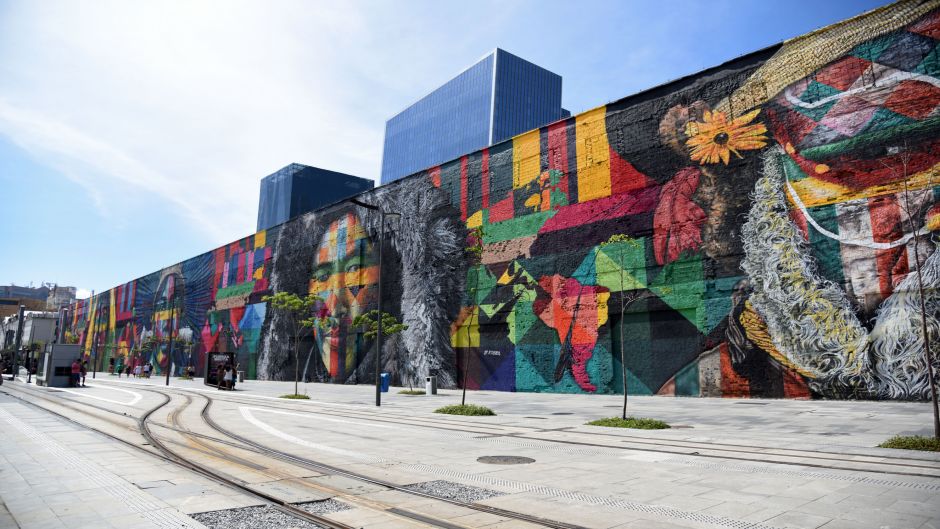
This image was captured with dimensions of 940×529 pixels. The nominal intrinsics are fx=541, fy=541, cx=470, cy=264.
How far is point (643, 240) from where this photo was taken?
2808cm

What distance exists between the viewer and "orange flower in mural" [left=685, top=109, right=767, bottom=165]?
995 inches

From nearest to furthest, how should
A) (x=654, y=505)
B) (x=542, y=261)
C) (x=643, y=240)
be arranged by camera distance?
1. (x=654, y=505)
2. (x=643, y=240)
3. (x=542, y=261)

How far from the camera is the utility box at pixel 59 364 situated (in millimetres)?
35344

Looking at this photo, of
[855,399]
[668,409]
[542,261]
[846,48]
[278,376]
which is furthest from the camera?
[278,376]

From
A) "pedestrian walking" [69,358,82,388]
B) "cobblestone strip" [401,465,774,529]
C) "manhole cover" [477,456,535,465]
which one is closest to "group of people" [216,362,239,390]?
"pedestrian walking" [69,358,82,388]

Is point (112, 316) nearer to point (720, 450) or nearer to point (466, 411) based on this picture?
point (466, 411)

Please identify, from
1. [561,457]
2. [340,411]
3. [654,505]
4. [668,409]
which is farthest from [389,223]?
[654,505]

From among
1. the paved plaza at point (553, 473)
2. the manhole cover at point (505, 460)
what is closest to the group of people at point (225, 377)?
the paved plaza at point (553, 473)

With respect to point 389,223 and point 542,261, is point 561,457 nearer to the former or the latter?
point 542,261

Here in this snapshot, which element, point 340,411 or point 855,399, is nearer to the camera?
point 340,411

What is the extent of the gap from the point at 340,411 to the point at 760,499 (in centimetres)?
1576

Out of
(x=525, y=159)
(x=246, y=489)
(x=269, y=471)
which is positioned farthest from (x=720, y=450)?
(x=525, y=159)

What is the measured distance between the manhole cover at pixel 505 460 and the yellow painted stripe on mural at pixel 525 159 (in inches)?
1029

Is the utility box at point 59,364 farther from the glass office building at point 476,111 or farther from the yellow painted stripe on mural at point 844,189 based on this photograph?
the glass office building at point 476,111
